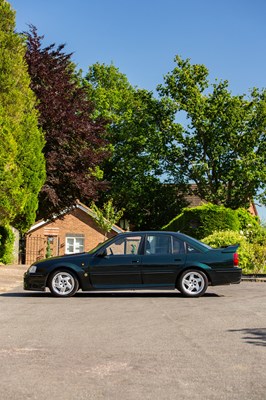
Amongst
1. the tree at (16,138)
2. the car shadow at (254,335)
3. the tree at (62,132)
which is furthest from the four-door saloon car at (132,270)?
the tree at (62,132)

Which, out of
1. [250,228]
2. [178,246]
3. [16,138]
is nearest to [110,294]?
[178,246]

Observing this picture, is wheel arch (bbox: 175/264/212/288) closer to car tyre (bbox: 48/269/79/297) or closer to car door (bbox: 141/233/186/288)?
car door (bbox: 141/233/186/288)

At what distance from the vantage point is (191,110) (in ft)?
159

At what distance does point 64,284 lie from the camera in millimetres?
15133

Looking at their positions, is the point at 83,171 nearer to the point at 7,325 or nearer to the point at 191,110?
the point at 191,110

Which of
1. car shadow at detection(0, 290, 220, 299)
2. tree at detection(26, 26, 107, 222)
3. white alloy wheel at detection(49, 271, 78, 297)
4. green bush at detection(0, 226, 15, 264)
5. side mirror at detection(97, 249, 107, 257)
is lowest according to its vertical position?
car shadow at detection(0, 290, 220, 299)

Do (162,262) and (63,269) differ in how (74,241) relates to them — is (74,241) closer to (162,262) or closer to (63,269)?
(63,269)

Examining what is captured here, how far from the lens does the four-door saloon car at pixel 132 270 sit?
15.0 metres

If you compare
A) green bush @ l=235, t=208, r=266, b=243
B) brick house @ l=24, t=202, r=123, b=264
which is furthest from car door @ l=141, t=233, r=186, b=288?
brick house @ l=24, t=202, r=123, b=264

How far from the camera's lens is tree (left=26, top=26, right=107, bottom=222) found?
107 feet

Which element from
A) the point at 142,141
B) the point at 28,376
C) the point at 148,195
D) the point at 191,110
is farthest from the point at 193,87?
the point at 28,376

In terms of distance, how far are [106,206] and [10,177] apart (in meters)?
24.1

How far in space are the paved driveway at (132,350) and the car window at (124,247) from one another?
1.77 meters

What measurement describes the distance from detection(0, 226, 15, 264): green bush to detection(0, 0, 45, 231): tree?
2.80ft
